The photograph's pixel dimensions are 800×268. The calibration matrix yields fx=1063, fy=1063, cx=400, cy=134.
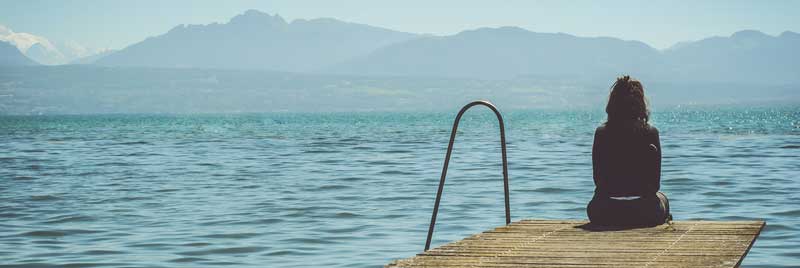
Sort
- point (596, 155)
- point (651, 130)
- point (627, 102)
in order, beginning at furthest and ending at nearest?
point (596, 155) → point (651, 130) → point (627, 102)

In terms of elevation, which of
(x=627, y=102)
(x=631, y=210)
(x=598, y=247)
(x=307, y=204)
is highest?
(x=627, y=102)

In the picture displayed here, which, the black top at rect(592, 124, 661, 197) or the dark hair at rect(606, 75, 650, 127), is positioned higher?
the dark hair at rect(606, 75, 650, 127)

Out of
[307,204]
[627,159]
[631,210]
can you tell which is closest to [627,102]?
[627,159]

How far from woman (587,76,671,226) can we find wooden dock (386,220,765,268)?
240mm

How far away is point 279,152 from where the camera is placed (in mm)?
49812

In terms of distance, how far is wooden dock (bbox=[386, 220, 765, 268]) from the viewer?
29.4ft

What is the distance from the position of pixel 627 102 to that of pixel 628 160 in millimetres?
627

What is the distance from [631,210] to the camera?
10953 millimetres

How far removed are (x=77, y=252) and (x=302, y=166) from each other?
21.8 metres

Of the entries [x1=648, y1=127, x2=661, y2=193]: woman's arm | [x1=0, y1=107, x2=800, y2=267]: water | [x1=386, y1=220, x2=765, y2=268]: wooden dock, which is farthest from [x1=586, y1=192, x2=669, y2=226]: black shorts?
[x1=0, y1=107, x2=800, y2=267]: water

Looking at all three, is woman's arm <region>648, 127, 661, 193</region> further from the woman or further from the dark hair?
the dark hair

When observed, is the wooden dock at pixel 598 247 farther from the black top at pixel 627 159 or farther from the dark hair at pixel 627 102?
the dark hair at pixel 627 102

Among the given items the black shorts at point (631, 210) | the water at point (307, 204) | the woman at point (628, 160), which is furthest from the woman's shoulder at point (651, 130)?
the water at point (307, 204)

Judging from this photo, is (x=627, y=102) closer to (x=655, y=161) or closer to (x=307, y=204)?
(x=655, y=161)
